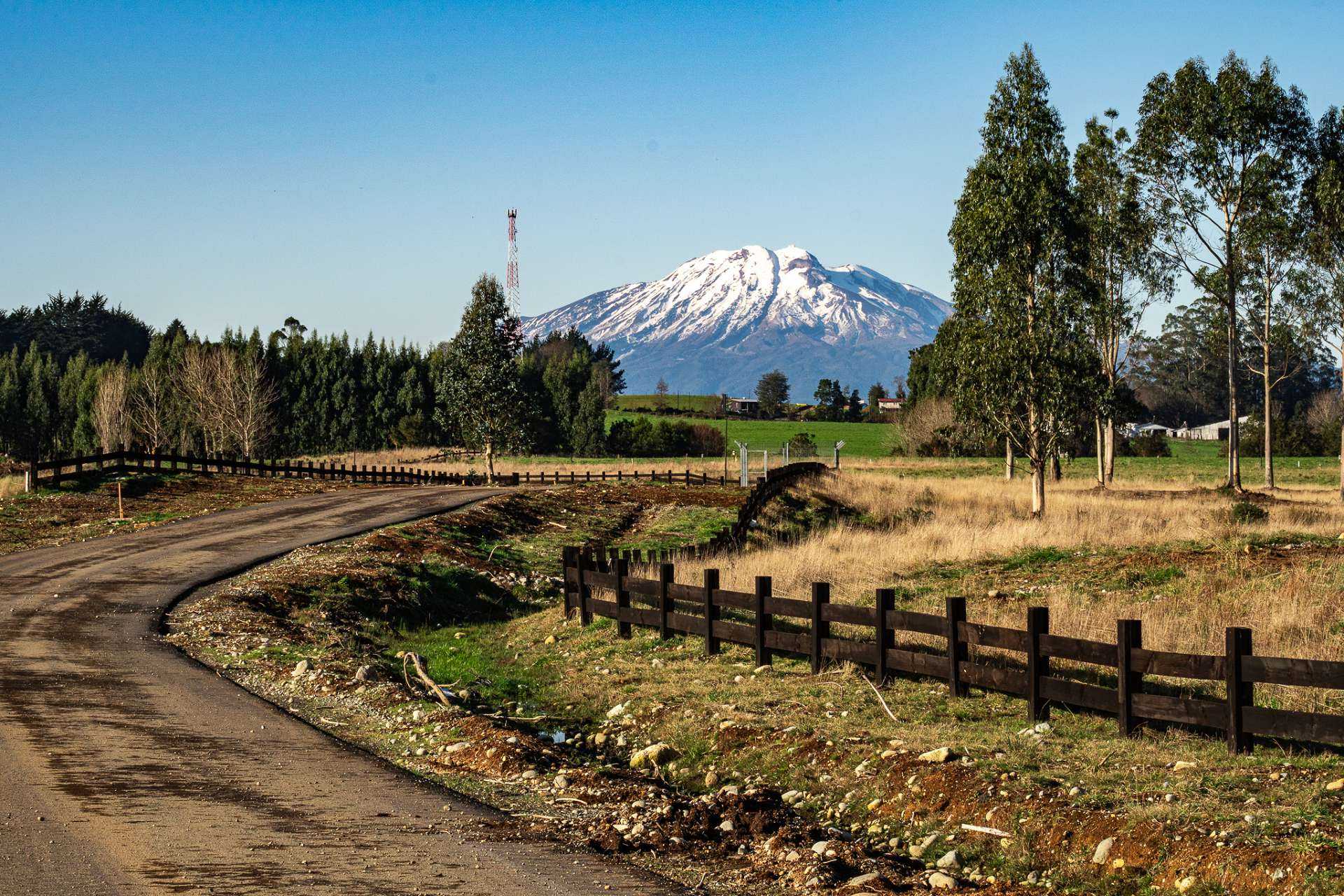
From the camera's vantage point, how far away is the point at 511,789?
1147 centimetres

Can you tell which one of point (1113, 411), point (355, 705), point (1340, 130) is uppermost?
point (1340, 130)

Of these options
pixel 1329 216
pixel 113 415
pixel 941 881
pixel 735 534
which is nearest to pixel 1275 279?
pixel 1329 216

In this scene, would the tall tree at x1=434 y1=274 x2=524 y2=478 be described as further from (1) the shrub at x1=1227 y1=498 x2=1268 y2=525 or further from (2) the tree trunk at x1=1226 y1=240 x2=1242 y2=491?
(1) the shrub at x1=1227 y1=498 x2=1268 y2=525

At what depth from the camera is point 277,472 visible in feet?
189

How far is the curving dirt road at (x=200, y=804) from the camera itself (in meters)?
8.40

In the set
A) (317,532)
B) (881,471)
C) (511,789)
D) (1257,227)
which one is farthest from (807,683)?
(881,471)

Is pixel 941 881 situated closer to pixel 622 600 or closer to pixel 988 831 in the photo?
pixel 988 831

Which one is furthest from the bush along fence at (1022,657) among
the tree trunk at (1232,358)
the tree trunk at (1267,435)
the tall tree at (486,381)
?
the tall tree at (486,381)

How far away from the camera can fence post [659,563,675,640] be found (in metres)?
18.2

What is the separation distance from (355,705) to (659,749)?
4762mm

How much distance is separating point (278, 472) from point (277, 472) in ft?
4.60

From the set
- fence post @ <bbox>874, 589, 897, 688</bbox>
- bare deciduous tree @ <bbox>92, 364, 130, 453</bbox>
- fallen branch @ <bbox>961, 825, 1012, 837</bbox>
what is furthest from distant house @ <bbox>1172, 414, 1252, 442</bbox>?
fallen branch @ <bbox>961, 825, 1012, 837</bbox>

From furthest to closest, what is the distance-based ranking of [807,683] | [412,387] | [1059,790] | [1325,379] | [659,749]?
[1325,379]
[412,387]
[807,683]
[659,749]
[1059,790]

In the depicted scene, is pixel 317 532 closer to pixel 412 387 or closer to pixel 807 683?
pixel 807 683
